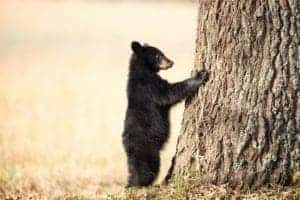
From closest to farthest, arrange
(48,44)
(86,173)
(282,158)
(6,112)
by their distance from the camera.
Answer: (282,158) < (86,173) < (6,112) < (48,44)

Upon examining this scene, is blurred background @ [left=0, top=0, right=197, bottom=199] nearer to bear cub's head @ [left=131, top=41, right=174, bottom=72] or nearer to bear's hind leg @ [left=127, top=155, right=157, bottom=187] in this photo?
bear's hind leg @ [left=127, top=155, right=157, bottom=187]

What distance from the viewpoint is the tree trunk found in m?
3.98

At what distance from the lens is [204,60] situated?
4.18 m

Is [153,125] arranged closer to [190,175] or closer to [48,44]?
[190,175]

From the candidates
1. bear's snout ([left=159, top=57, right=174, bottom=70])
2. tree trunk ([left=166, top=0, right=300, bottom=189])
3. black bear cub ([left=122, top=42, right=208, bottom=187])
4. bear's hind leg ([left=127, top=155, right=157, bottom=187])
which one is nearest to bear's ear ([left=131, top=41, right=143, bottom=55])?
black bear cub ([left=122, top=42, right=208, bottom=187])

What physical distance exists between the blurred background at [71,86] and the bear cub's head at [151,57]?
2.05 ft

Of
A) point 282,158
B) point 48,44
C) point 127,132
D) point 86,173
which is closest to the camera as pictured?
point 282,158

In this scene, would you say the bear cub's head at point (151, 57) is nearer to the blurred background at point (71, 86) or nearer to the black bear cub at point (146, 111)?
the black bear cub at point (146, 111)

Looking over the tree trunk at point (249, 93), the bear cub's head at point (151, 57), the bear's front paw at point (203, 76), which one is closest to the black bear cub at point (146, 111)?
the bear cub's head at point (151, 57)

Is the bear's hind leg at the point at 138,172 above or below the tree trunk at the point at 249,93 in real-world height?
below

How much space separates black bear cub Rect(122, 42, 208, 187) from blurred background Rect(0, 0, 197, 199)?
0.35 metres

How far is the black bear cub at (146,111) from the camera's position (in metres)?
4.43

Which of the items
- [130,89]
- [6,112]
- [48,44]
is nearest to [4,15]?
[48,44]

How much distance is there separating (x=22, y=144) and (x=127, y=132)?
1.21m
